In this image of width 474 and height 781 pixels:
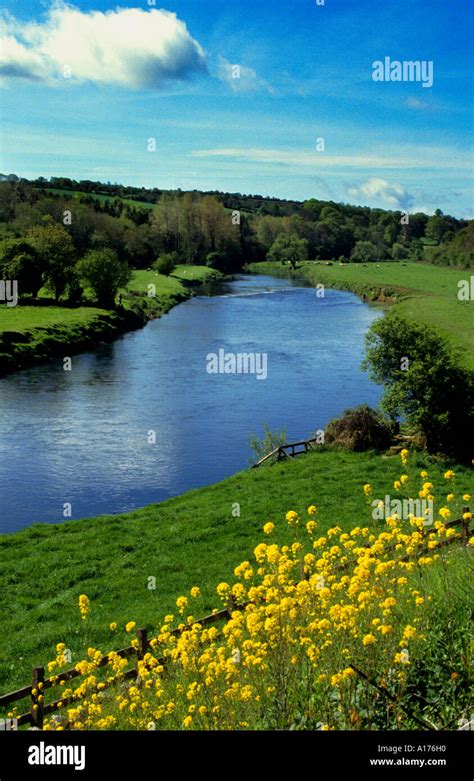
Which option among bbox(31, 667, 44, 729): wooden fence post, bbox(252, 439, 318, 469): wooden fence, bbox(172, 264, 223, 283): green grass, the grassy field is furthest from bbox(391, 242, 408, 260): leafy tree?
bbox(31, 667, 44, 729): wooden fence post

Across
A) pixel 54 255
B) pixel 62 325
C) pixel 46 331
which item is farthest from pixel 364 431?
pixel 54 255

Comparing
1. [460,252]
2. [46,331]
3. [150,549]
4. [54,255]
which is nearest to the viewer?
[150,549]

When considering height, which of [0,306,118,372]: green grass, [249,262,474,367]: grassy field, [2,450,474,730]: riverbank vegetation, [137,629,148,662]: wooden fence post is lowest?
[137,629,148,662]: wooden fence post

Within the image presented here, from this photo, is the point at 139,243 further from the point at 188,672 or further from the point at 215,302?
the point at 188,672

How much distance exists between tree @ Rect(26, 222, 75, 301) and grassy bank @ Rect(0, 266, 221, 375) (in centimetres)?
231

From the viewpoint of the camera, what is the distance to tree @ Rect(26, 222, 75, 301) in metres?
77.0

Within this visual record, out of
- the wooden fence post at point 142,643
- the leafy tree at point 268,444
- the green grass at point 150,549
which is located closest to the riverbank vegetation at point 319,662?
the wooden fence post at point 142,643

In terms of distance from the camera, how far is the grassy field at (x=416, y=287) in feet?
223

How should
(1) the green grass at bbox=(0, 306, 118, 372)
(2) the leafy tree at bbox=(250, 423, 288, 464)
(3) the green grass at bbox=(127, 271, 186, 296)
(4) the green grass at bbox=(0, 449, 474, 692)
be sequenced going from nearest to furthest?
1. (4) the green grass at bbox=(0, 449, 474, 692)
2. (2) the leafy tree at bbox=(250, 423, 288, 464)
3. (1) the green grass at bbox=(0, 306, 118, 372)
4. (3) the green grass at bbox=(127, 271, 186, 296)

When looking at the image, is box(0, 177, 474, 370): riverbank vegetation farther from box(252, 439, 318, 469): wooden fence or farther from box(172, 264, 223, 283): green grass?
box(252, 439, 318, 469): wooden fence

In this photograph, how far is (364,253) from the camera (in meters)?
177

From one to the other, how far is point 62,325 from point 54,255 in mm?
15362

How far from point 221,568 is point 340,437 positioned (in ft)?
45.6

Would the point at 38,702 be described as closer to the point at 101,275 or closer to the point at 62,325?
the point at 62,325
